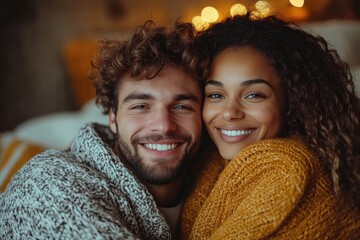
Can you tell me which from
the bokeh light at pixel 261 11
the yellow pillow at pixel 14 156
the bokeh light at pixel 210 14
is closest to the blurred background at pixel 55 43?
the bokeh light at pixel 210 14

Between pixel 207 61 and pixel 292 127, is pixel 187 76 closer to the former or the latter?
pixel 207 61

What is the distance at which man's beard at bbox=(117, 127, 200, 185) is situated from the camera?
57.1 inches

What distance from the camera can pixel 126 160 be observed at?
151cm

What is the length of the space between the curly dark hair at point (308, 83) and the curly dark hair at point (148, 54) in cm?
5

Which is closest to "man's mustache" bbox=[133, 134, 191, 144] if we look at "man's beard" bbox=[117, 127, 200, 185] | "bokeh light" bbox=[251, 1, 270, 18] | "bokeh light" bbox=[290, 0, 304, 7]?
"man's beard" bbox=[117, 127, 200, 185]

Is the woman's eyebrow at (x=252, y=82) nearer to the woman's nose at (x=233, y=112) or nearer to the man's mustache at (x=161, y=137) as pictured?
the woman's nose at (x=233, y=112)

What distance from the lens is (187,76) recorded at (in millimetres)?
1487

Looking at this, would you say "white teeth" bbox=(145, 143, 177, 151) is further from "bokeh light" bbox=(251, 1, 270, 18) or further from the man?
"bokeh light" bbox=(251, 1, 270, 18)

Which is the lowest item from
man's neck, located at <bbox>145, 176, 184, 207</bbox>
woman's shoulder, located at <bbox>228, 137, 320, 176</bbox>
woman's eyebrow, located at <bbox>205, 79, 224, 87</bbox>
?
man's neck, located at <bbox>145, 176, 184, 207</bbox>

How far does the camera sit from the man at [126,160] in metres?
1.12

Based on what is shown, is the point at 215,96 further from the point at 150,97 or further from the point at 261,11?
the point at 261,11

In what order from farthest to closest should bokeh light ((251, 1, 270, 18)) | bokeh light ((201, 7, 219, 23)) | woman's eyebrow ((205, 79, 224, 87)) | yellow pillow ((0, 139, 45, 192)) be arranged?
bokeh light ((201, 7, 219, 23)) → yellow pillow ((0, 139, 45, 192)) → bokeh light ((251, 1, 270, 18)) → woman's eyebrow ((205, 79, 224, 87))

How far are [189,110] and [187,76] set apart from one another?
0.36 feet

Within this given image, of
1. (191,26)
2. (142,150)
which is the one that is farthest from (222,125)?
(191,26)
